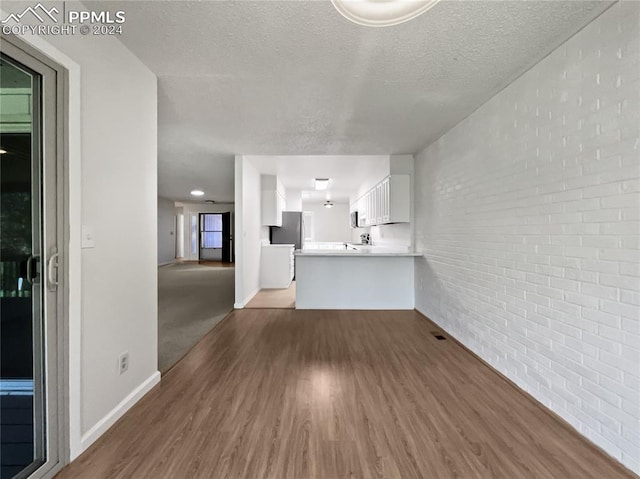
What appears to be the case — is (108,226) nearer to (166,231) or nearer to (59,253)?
(59,253)

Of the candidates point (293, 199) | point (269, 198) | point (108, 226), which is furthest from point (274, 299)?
point (108, 226)

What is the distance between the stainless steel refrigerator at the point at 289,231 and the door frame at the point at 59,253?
18.1 feet

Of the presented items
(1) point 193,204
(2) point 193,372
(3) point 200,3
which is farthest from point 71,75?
(1) point 193,204

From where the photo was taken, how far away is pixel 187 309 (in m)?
4.56

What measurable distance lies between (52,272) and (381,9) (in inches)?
75.0

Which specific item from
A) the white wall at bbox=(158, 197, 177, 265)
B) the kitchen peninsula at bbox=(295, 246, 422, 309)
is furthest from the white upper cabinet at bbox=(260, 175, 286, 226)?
the white wall at bbox=(158, 197, 177, 265)

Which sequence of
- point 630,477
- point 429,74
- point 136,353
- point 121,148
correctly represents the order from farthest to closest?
point 429,74 → point 136,353 → point 121,148 → point 630,477

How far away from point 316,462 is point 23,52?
239 centimetres

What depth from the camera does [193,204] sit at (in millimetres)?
12109

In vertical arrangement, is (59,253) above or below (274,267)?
above

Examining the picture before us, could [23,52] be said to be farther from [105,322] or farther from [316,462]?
[316,462]

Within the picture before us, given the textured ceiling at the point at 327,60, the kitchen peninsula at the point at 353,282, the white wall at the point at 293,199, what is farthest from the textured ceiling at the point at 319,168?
the kitchen peninsula at the point at 353,282

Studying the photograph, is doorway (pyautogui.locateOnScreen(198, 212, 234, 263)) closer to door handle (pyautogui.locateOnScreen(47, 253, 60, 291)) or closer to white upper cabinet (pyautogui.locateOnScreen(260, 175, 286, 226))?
white upper cabinet (pyautogui.locateOnScreen(260, 175, 286, 226))

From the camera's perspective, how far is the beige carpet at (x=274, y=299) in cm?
479
